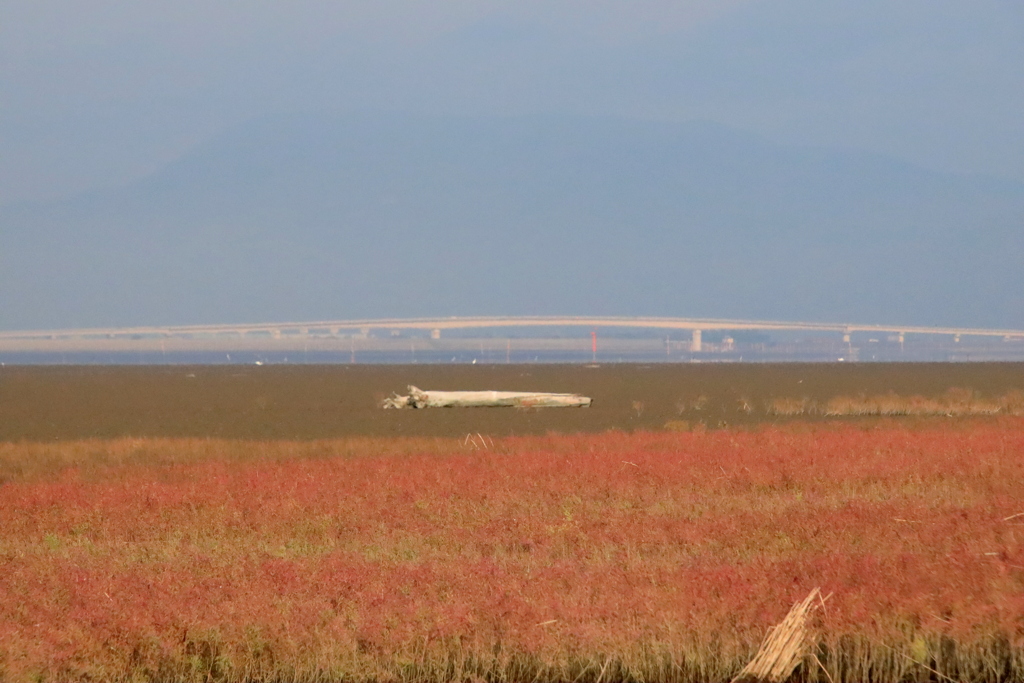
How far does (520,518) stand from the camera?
1534 centimetres

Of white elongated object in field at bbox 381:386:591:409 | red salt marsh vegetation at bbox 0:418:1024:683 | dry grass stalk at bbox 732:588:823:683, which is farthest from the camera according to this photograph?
white elongated object in field at bbox 381:386:591:409

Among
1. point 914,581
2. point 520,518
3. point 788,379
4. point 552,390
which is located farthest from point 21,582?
point 788,379

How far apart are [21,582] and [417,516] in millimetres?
5301

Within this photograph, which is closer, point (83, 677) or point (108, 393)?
point (83, 677)

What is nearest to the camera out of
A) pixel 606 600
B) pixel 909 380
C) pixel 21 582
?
pixel 606 600

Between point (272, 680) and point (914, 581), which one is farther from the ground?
point (914, 581)

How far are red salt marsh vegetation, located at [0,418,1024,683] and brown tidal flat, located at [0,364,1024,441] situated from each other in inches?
484

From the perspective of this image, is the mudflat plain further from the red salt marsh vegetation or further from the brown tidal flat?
the brown tidal flat

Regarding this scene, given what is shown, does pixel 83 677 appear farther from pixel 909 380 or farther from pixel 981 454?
pixel 909 380

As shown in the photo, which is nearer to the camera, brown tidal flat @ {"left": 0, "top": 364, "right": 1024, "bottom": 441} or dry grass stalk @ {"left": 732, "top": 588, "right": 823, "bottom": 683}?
dry grass stalk @ {"left": 732, "top": 588, "right": 823, "bottom": 683}

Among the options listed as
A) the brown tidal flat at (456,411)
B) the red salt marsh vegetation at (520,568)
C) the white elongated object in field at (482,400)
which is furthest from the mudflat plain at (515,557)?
the white elongated object in field at (482,400)

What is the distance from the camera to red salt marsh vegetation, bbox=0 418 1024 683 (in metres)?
9.70

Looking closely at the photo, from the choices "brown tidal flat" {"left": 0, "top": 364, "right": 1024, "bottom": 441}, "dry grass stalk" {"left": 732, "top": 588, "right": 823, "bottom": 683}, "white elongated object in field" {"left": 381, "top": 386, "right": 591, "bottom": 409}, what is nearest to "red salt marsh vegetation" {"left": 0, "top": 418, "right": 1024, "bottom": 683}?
"dry grass stalk" {"left": 732, "top": 588, "right": 823, "bottom": 683}

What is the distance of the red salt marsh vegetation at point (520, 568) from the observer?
9695 mm
